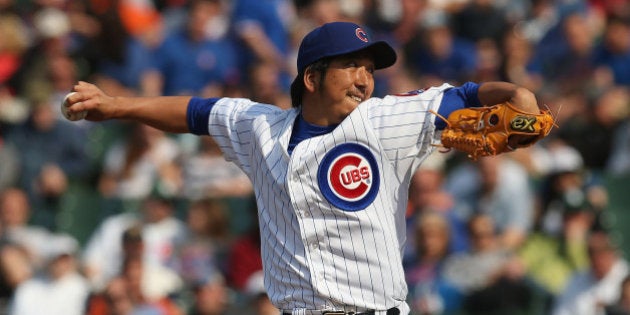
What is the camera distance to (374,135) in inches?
174

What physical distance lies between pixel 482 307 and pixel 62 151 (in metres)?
4.19

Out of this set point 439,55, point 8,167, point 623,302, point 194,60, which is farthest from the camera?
point 194,60

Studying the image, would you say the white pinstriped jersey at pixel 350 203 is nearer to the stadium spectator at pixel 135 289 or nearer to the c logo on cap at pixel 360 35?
the c logo on cap at pixel 360 35

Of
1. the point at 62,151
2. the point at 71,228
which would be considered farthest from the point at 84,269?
the point at 62,151

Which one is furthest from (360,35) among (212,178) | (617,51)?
(617,51)

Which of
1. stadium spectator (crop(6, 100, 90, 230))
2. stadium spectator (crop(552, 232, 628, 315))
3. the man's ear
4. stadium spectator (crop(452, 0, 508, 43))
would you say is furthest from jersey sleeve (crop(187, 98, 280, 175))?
stadium spectator (crop(452, 0, 508, 43))

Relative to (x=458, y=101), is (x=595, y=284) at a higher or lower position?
lower

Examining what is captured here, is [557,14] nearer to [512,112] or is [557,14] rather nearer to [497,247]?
[497,247]

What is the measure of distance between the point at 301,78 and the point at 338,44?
0.25 metres

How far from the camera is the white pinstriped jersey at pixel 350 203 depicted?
4.44m

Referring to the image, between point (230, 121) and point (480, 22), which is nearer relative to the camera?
point (230, 121)

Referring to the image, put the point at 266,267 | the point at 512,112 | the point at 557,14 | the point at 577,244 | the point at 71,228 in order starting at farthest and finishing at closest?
1. the point at 557,14
2. the point at 71,228
3. the point at 577,244
4. the point at 266,267
5. the point at 512,112

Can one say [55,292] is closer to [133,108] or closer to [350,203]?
[133,108]

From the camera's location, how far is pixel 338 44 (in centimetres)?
447
